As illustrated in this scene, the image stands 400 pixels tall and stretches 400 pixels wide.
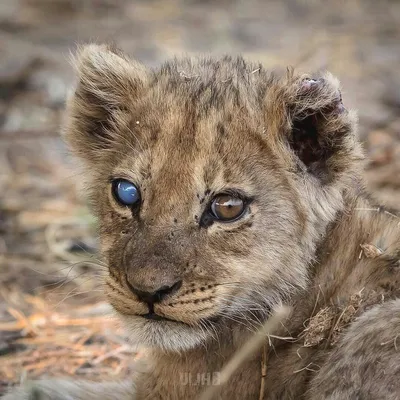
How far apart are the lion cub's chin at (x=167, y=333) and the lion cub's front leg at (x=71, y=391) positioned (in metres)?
0.99

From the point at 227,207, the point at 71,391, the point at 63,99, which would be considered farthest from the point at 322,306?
the point at 63,99

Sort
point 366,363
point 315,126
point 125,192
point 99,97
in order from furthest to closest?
point 99,97 → point 125,192 → point 315,126 → point 366,363

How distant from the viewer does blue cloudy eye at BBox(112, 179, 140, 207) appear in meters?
4.45

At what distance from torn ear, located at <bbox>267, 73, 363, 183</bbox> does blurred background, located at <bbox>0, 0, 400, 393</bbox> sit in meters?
1.12

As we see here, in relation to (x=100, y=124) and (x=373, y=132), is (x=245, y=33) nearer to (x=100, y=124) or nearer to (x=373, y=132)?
(x=373, y=132)

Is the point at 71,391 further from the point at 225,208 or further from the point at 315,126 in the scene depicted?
the point at 315,126

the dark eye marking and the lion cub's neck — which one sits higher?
the dark eye marking

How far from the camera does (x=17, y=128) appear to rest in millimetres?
9719

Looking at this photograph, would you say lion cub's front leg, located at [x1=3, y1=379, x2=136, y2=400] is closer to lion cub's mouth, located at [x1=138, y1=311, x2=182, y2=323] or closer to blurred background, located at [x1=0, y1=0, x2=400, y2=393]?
blurred background, located at [x1=0, y1=0, x2=400, y2=393]

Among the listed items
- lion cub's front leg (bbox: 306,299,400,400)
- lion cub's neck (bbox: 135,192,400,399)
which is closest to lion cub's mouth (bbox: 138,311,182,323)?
lion cub's neck (bbox: 135,192,400,399)

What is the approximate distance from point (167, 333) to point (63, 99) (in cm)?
654

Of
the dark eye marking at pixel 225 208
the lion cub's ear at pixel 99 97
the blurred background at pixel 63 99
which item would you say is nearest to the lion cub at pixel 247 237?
the dark eye marking at pixel 225 208

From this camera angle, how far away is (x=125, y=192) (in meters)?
4.50

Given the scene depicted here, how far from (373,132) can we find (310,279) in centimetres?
540
